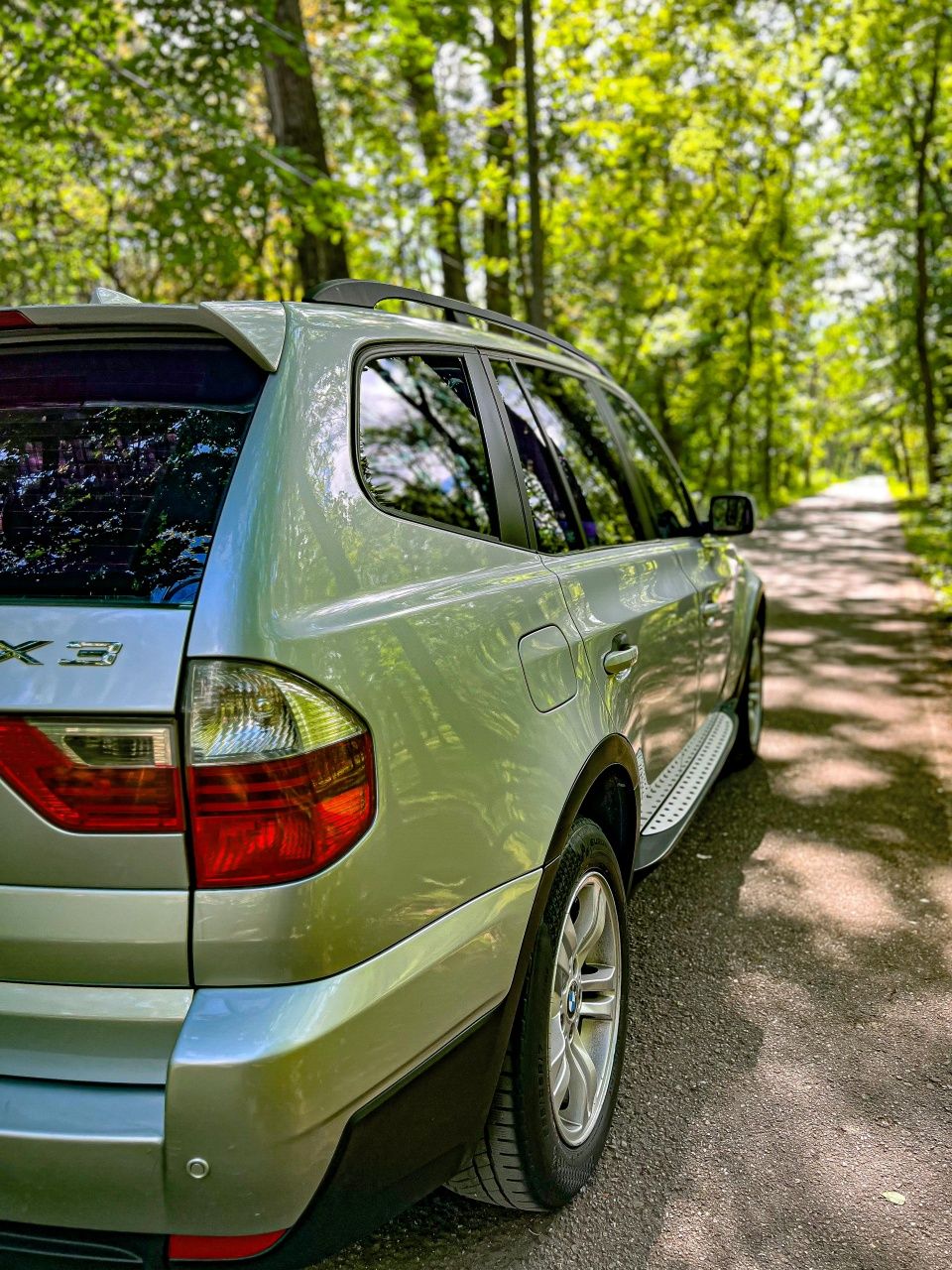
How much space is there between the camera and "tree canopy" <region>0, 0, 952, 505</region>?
10492mm

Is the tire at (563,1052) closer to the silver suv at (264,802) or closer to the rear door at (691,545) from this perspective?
the silver suv at (264,802)

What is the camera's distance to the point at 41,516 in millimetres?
1922

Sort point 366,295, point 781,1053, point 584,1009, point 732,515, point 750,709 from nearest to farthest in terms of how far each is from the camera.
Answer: point 366,295
point 584,1009
point 781,1053
point 732,515
point 750,709

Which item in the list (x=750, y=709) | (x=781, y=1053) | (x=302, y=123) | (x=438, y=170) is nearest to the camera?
(x=781, y=1053)

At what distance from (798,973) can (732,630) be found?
1.74 metres

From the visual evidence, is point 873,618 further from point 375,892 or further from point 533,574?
point 375,892

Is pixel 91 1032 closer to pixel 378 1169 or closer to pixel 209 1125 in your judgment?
pixel 209 1125

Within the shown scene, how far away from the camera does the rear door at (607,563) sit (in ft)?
9.44

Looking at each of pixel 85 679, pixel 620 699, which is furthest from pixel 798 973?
pixel 85 679

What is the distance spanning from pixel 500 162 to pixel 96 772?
13.5 metres

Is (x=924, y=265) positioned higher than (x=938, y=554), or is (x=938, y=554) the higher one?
(x=924, y=265)

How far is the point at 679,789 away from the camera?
3928mm

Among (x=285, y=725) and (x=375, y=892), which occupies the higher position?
(x=285, y=725)

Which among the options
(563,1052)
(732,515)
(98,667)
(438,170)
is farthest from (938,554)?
(98,667)
